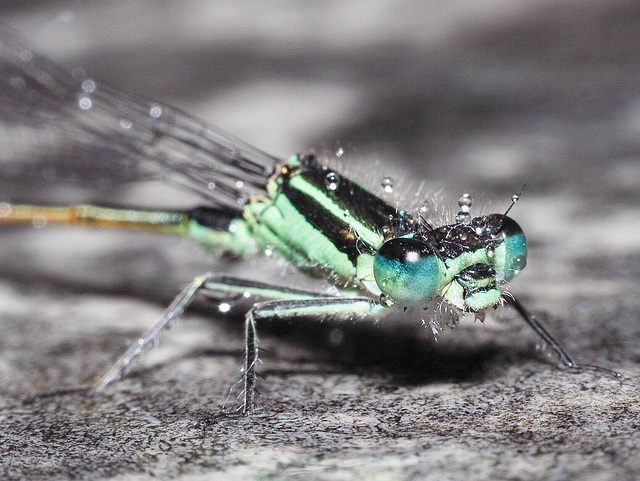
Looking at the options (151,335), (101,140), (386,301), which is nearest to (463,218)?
(386,301)

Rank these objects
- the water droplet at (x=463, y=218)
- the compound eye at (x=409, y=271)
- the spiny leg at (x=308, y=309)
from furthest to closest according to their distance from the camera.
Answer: the spiny leg at (x=308, y=309)
the water droplet at (x=463, y=218)
the compound eye at (x=409, y=271)

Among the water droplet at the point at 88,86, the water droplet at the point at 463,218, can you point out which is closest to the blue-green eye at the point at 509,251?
the water droplet at the point at 463,218

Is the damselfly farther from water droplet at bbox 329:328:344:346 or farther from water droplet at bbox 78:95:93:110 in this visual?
water droplet at bbox 329:328:344:346

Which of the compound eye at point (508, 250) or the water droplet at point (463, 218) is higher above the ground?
the water droplet at point (463, 218)

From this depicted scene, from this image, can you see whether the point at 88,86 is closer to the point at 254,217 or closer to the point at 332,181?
the point at 254,217

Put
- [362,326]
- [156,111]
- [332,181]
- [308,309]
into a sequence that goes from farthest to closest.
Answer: [156,111] → [362,326] → [332,181] → [308,309]

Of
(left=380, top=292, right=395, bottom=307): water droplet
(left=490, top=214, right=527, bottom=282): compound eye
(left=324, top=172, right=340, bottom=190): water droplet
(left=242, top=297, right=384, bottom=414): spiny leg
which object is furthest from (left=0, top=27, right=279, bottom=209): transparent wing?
(left=490, top=214, right=527, bottom=282): compound eye

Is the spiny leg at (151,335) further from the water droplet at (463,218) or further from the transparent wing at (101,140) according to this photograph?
the water droplet at (463,218)

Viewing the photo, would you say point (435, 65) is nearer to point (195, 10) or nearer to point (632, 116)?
point (632, 116)
